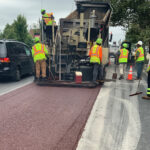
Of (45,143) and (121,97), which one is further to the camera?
(121,97)

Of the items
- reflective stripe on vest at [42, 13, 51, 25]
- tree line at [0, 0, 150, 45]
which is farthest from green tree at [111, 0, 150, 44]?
reflective stripe on vest at [42, 13, 51, 25]

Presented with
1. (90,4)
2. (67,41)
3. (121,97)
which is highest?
(90,4)

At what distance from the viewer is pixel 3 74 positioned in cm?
882

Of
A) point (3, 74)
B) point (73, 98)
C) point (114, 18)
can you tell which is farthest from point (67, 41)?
point (114, 18)

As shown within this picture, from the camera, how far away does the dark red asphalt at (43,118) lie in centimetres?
348

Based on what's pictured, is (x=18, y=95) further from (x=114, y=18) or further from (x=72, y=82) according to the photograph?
(x=114, y=18)

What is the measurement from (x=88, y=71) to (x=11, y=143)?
19.4 ft

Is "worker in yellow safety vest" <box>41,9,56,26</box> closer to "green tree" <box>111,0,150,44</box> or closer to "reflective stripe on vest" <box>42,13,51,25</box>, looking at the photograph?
"reflective stripe on vest" <box>42,13,51,25</box>

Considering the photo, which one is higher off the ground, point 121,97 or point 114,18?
point 114,18

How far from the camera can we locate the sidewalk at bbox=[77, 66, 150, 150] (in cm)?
346

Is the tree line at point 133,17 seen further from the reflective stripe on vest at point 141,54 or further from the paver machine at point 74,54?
the paver machine at point 74,54

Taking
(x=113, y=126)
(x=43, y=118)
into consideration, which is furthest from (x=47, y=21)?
(x=113, y=126)

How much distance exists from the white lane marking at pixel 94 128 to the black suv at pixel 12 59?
4.49m

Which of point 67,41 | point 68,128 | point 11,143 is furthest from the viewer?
point 67,41
